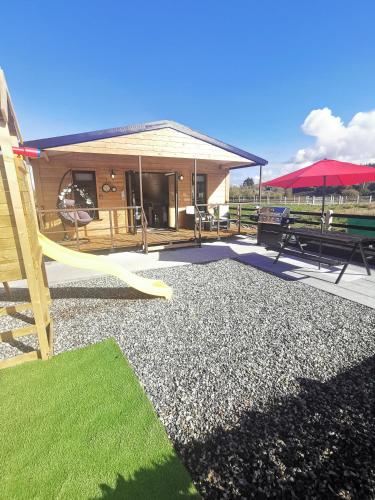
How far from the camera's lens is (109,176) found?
918cm

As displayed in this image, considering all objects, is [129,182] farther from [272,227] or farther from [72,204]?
[272,227]

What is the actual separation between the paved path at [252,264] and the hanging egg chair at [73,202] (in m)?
1.57

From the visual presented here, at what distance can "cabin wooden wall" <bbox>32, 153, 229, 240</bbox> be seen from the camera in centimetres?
823

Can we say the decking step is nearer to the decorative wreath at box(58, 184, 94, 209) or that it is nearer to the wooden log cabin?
the wooden log cabin

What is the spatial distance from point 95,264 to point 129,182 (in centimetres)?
629

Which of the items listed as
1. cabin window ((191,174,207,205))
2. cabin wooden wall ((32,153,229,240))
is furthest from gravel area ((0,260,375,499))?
cabin window ((191,174,207,205))

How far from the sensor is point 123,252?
7.77 meters

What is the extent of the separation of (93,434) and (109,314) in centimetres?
208

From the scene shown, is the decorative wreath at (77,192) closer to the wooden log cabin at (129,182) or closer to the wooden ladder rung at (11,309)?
the wooden log cabin at (129,182)

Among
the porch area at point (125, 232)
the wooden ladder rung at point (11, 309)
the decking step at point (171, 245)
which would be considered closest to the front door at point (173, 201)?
the porch area at point (125, 232)

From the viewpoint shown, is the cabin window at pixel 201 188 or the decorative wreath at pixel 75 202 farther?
the cabin window at pixel 201 188

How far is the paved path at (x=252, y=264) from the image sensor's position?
4504mm

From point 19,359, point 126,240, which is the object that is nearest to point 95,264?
point 19,359

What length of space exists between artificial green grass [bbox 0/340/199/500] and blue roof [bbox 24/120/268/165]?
581 centimetres
